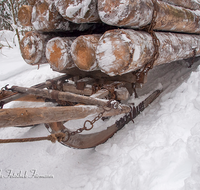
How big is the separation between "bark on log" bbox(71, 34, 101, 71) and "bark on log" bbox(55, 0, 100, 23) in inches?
8.2

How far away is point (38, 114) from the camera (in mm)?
1043

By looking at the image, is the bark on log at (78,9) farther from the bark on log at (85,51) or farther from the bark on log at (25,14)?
the bark on log at (25,14)

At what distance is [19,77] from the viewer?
16.4 ft

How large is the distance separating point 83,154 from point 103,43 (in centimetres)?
159

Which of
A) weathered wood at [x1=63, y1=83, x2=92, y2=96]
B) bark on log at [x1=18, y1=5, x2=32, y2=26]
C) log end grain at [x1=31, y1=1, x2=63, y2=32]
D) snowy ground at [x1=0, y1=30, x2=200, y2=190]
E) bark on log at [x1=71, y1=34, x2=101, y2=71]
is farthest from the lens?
weathered wood at [x1=63, y1=83, x2=92, y2=96]

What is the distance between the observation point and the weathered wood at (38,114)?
0.93m

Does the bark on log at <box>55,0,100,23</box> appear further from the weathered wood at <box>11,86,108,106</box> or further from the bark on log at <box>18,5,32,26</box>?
the weathered wood at <box>11,86,108,106</box>

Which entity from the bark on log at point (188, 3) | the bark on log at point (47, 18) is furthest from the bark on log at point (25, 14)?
the bark on log at point (188, 3)

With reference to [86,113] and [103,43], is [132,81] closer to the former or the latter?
[103,43]

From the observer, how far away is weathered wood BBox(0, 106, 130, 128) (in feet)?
3.04

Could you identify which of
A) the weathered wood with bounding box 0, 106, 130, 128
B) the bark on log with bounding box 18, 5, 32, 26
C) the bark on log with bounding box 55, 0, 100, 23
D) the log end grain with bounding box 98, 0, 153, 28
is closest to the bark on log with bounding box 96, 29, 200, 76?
the log end grain with bounding box 98, 0, 153, 28

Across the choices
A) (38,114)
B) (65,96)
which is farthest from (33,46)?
(38,114)

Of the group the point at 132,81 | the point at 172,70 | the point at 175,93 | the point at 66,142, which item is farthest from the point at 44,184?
the point at 172,70

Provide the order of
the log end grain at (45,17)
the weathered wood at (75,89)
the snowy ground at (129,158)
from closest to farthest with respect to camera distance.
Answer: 1. the snowy ground at (129,158)
2. the log end grain at (45,17)
3. the weathered wood at (75,89)
